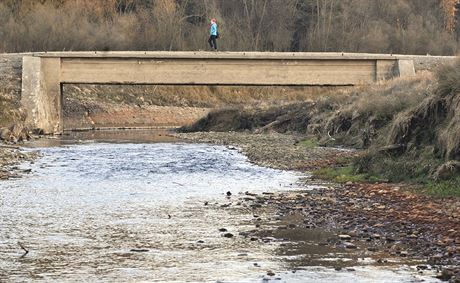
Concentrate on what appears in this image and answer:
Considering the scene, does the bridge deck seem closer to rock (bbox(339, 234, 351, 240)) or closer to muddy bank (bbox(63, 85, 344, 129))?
muddy bank (bbox(63, 85, 344, 129))

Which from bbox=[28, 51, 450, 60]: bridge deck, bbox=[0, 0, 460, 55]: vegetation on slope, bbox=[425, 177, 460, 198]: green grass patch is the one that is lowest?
bbox=[425, 177, 460, 198]: green grass patch

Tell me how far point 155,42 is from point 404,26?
3203 cm

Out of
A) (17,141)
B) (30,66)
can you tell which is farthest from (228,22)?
(17,141)

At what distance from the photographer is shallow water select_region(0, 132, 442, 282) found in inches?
639

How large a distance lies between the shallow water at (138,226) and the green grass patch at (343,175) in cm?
96

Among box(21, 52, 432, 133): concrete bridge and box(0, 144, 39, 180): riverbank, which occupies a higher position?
box(21, 52, 432, 133): concrete bridge

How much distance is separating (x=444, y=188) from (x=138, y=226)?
27.5ft

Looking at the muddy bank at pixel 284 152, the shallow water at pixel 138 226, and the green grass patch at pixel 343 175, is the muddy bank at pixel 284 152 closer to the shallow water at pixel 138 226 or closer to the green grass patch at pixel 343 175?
the shallow water at pixel 138 226

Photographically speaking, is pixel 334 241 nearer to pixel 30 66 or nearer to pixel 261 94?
pixel 30 66

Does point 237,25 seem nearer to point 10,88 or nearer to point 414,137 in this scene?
point 10,88

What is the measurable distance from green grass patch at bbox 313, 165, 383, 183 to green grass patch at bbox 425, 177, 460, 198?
3.44m

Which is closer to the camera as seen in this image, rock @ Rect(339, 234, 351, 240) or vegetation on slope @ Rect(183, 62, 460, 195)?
rock @ Rect(339, 234, 351, 240)

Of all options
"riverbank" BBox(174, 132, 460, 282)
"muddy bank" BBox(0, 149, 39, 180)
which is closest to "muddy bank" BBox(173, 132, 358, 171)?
"riverbank" BBox(174, 132, 460, 282)

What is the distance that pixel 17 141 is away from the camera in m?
53.0
